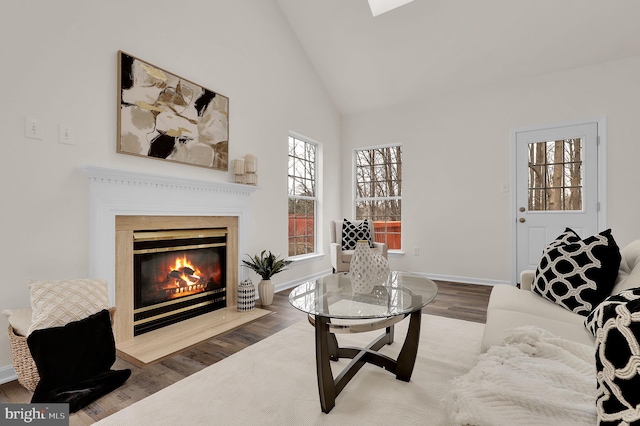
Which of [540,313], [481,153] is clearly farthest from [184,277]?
[481,153]

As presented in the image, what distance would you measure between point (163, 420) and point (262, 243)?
89.4 inches

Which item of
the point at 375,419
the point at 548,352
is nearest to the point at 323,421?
the point at 375,419

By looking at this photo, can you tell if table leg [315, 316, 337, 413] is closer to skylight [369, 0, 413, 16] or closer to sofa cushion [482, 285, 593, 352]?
sofa cushion [482, 285, 593, 352]

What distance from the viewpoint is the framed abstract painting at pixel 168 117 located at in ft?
7.71

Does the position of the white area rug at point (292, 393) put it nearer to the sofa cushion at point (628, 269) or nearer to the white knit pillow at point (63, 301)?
the white knit pillow at point (63, 301)

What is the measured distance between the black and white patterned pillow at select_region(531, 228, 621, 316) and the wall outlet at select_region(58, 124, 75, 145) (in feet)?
10.6

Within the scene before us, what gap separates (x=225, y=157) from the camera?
313 cm

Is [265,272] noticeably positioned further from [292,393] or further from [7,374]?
[7,374]

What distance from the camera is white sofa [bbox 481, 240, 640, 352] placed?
1385 mm

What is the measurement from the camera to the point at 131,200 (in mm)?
2324

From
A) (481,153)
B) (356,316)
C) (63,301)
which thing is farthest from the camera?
(481,153)

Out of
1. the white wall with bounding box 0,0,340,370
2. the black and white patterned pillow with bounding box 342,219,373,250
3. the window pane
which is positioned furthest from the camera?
the black and white patterned pillow with bounding box 342,219,373,250

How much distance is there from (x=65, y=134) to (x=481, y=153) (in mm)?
4455

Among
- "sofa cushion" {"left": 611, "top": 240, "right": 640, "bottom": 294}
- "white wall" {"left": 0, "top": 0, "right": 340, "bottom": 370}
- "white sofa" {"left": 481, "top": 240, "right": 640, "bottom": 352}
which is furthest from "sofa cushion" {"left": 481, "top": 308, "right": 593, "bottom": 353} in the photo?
"white wall" {"left": 0, "top": 0, "right": 340, "bottom": 370}
